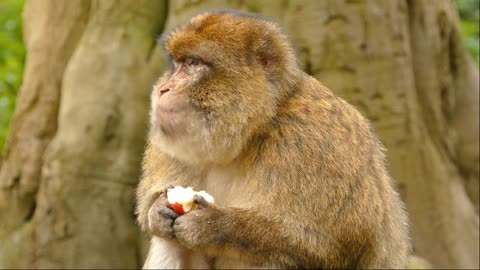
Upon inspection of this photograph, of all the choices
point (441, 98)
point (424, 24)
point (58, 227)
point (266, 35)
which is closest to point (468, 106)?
point (441, 98)

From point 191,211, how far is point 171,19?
335cm

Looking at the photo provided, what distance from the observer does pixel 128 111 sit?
7.88m

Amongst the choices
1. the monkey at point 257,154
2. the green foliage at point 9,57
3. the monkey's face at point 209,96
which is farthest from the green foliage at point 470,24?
the monkey's face at point 209,96

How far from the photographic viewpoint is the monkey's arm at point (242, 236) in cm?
477

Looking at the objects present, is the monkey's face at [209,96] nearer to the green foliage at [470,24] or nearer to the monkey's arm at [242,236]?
the monkey's arm at [242,236]

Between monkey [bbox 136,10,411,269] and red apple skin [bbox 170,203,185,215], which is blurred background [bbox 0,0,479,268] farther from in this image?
red apple skin [bbox 170,203,185,215]

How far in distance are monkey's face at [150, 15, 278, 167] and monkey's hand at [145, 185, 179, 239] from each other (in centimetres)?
22

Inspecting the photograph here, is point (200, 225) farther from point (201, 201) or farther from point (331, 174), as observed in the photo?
point (331, 174)

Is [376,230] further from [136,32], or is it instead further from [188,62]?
[136,32]

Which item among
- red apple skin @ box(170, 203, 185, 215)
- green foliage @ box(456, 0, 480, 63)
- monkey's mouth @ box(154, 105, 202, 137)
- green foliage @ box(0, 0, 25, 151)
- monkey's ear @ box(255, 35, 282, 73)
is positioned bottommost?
green foliage @ box(456, 0, 480, 63)

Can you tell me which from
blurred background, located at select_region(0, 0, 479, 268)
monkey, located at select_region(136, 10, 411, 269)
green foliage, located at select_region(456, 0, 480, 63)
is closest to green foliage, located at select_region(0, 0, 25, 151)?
blurred background, located at select_region(0, 0, 479, 268)

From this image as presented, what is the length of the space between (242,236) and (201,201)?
24cm

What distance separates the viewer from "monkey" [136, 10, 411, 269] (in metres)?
4.74

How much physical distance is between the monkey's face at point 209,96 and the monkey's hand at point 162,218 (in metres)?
0.22
